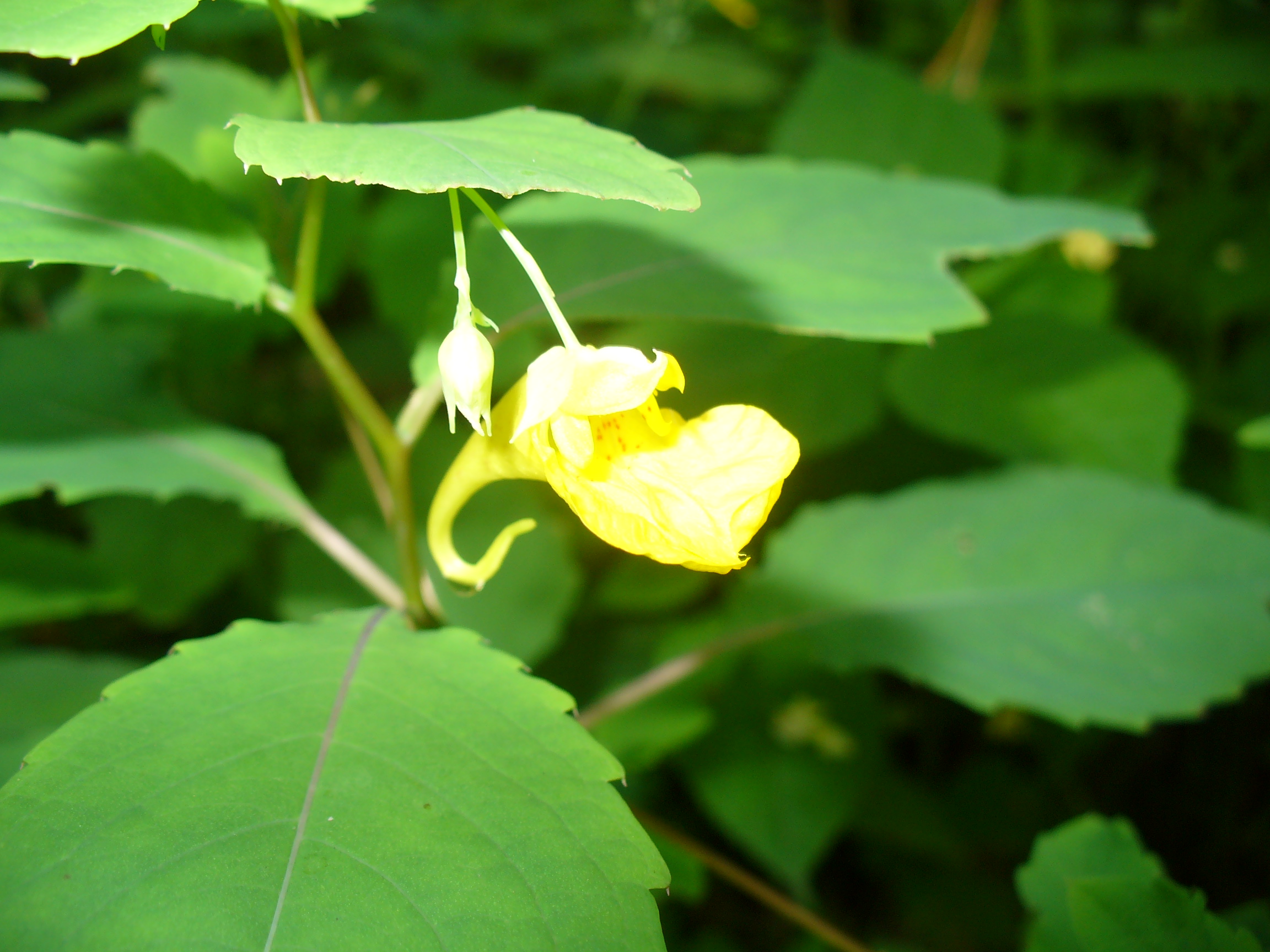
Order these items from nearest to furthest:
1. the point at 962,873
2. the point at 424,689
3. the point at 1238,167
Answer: the point at 424,689 < the point at 962,873 < the point at 1238,167

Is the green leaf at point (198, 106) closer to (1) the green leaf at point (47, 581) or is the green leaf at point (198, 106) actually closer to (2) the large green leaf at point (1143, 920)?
(1) the green leaf at point (47, 581)

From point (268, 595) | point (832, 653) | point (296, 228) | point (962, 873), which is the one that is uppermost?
point (296, 228)

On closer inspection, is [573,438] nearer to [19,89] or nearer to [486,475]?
[486,475]

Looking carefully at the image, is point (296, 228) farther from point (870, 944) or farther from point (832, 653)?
point (870, 944)

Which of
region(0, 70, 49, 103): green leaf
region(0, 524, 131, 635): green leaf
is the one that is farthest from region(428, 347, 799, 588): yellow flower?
region(0, 524, 131, 635): green leaf

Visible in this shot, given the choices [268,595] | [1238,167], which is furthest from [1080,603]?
[1238,167]
